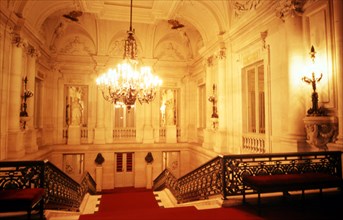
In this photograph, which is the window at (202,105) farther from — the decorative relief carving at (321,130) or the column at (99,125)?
the decorative relief carving at (321,130)

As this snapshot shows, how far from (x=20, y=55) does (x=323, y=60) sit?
8.42m

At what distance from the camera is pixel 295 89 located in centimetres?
523

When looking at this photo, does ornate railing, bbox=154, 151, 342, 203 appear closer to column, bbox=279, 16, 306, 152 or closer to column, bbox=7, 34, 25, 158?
column, bbox=279, 16, 306, 152

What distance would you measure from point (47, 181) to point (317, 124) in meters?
5.31

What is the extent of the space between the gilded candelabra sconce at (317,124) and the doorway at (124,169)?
28.9 ft

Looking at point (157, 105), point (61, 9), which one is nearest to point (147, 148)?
point (157, 105)

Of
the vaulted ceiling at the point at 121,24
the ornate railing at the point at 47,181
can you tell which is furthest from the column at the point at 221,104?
the ornate railing at the point at 47,181

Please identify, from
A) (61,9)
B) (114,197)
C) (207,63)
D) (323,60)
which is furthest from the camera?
(207,63)

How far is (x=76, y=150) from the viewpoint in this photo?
11.2m

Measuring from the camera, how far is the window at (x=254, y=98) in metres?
7.32

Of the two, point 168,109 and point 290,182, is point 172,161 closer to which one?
point 168,109

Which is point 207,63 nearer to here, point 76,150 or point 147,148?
point 147,148

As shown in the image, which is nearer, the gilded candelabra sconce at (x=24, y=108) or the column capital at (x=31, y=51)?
the gilded candelabra sconce at (x=24, y=108)

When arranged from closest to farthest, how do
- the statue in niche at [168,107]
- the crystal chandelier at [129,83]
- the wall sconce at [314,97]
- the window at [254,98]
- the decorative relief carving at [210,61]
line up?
the wall sconce at [314,97] → the crystal chandelier at [129,83] → the window at [254,98] → the decorative relief carving at [210,61] → the statue in niche at [168,107]
